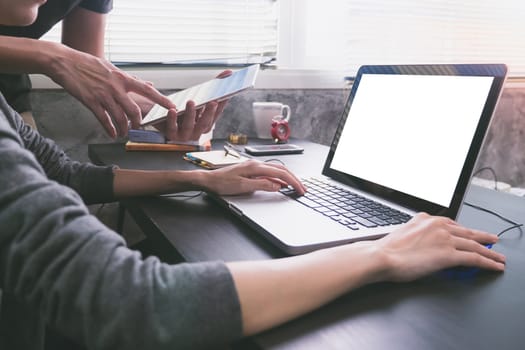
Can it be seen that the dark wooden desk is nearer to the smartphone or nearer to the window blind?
the smartphone

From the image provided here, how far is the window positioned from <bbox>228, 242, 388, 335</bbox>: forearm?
4.77 ft

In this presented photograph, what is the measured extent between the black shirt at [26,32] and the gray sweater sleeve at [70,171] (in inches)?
16.3

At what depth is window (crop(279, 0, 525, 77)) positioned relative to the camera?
1.85 meters

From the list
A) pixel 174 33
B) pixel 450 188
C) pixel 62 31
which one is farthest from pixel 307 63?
pixel 450 188

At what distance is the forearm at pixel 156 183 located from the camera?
33.6 inches

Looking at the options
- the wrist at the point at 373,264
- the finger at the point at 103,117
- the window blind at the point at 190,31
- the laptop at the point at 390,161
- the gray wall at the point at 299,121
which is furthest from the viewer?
the window blind at the point at 190,31

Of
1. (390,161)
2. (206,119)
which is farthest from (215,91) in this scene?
(390,161)

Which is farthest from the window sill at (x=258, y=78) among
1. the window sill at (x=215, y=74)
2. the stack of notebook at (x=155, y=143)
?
the stack of notebook at (x=155, y=143)

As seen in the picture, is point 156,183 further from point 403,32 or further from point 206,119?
point 403,32

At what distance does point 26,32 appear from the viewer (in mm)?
1280

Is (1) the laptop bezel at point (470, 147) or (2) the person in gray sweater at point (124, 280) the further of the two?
(1) the laptop bezel at point (470, 147)

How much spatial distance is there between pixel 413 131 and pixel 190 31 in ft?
3.79

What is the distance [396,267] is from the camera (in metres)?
0.51

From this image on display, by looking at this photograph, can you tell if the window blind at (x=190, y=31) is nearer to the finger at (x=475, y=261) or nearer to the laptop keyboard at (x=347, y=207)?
the laptop keyboard at (x=347, y=207)
